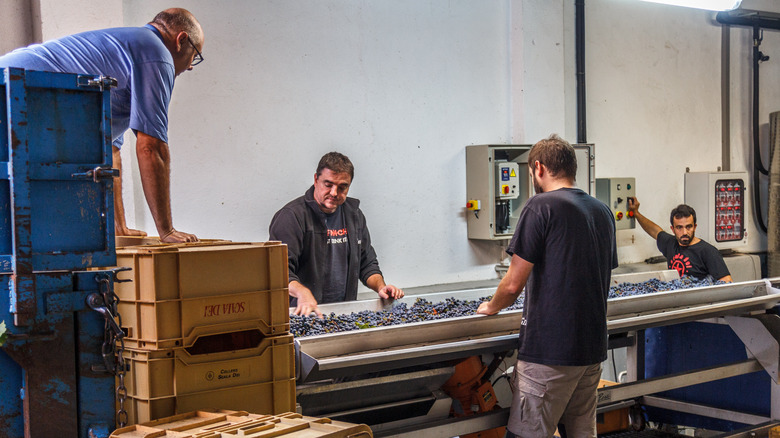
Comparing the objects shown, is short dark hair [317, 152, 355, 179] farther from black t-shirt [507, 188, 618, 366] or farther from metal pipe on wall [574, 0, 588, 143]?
metal pipe on wall [574, 0, 588, 143]

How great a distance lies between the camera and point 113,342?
1.65 m

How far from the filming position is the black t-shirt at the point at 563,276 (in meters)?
2.57

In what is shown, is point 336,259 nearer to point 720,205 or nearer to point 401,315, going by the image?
point 401,315

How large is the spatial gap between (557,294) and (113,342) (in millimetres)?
1548

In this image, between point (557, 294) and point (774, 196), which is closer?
point (557, 294)

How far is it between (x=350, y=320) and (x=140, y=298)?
3.48 ft

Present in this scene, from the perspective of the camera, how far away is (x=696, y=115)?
648 centimetres

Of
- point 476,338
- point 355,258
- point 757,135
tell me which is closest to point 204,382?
point 476,338

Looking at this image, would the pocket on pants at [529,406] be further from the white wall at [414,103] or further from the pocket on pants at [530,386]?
the white wall at [414,103]

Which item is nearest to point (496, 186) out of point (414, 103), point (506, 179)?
point (506, 179)

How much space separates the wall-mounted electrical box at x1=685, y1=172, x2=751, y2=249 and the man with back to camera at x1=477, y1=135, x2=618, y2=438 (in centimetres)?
384

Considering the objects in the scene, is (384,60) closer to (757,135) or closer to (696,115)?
(696,115)

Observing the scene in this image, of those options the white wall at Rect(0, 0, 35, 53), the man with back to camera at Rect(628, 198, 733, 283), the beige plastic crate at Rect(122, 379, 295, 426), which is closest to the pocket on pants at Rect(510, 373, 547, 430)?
the beige plastic crate at Rect(122, 379, 295, 426)

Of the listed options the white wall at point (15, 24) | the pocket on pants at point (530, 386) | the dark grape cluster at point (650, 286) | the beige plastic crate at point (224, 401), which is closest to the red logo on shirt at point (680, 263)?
the dark grape cluster at point (650, 286)
